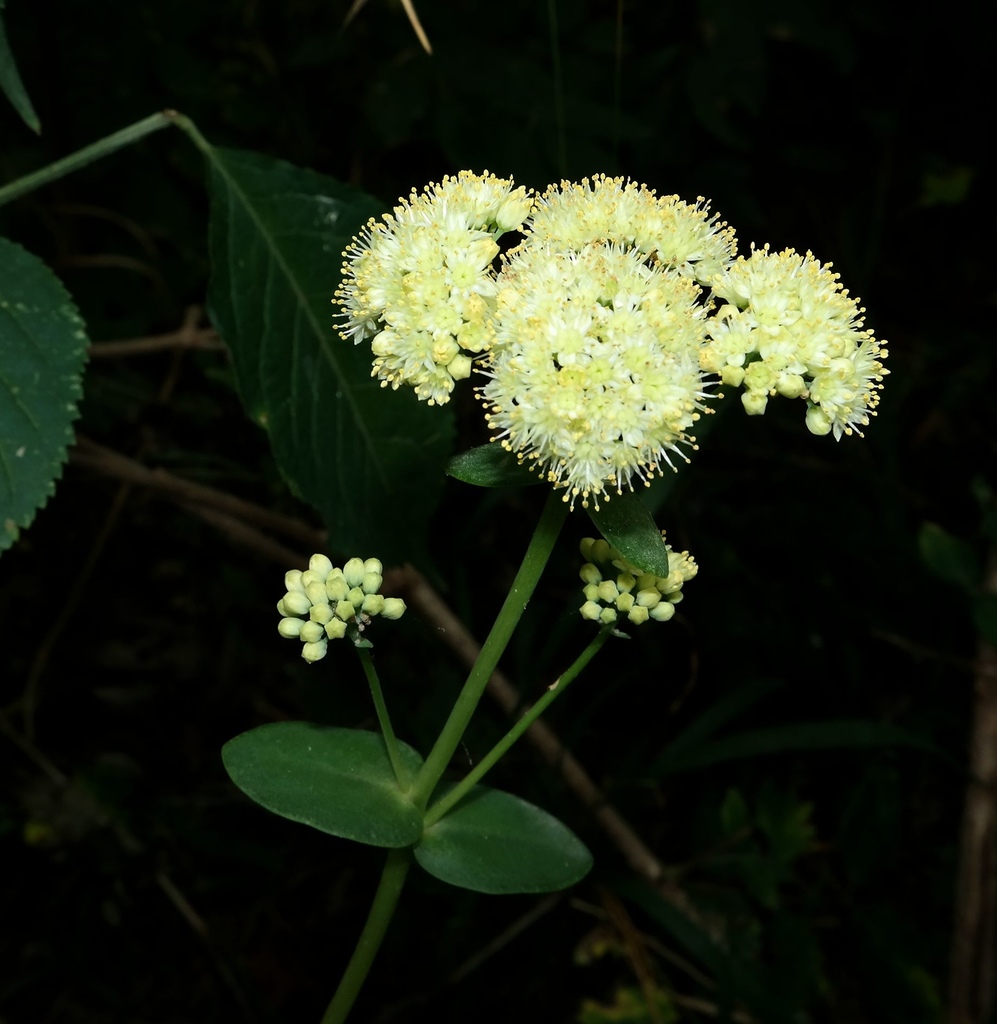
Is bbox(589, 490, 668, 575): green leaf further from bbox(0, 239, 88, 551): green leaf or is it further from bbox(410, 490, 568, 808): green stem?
bbox(0, 239, 88, 551): green leaf

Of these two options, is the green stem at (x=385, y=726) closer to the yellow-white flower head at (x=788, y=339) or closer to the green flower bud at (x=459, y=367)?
the green flower bud at (x=459, y=367)

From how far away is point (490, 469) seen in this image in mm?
1692

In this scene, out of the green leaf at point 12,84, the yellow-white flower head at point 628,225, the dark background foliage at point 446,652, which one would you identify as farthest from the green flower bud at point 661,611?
the green leaf at point 12,84

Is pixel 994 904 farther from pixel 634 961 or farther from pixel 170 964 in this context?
pixel 170 964

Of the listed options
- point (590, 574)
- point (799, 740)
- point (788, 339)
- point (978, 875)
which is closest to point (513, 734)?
point (590, 574)

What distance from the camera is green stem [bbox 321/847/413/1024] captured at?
1.74 m

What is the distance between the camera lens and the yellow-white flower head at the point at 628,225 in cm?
176

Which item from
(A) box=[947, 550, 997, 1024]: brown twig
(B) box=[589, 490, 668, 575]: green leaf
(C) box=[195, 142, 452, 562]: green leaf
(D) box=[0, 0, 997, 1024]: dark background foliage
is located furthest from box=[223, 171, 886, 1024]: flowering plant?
(A) box=[947, 550, 997, 1024]: brown twig

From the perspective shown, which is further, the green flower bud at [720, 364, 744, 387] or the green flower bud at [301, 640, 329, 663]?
the green flower bud at [301, 640, 329, 663]

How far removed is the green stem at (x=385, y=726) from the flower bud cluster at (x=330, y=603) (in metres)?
0.07

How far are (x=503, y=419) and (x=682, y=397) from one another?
0.91 ft

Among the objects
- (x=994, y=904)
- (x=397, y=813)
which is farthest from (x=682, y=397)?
(x=994, y=904)

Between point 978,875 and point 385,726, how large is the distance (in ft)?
8.66

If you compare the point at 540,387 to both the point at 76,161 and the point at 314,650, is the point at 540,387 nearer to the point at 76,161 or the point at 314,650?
the point at 314,650
